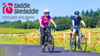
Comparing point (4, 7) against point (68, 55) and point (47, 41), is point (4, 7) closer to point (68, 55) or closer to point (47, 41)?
point (47, 41)

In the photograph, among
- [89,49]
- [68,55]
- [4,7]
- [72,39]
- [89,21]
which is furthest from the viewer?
[89,21]

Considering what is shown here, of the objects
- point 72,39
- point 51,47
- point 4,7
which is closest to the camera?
point 51,47

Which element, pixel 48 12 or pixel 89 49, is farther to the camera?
pixel 89 49

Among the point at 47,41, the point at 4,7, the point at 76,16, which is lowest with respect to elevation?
the point at 47,41

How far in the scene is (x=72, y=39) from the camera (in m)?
6.64

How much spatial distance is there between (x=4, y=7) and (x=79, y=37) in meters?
6.22

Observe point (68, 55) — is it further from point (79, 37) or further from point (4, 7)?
point (4, 7)

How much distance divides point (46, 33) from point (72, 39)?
1235 mm

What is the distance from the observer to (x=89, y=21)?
6569 centimetres

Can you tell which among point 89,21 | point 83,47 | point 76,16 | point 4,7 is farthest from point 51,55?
point 89,21

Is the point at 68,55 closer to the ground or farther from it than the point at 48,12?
closer to the ground

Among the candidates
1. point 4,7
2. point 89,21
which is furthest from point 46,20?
point 89,21

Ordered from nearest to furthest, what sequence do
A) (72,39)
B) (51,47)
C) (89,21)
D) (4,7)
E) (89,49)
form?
1. (51,47)
2. (72,39)
3. (89,49)
4. (4,7)
5. (89,21)

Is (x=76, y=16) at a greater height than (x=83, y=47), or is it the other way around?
(x=76, y=16)
